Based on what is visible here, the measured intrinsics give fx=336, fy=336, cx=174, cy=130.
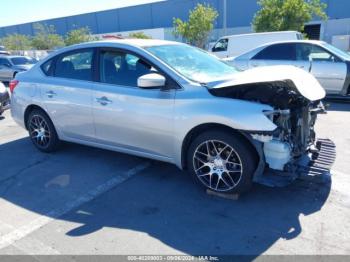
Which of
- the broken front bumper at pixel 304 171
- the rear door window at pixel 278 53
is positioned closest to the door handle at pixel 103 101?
the broken front bumper at pixel 304 171

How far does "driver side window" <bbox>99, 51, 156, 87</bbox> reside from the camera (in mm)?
4199

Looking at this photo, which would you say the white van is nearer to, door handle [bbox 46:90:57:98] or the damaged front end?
the damaged front end

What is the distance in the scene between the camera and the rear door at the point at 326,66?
27.8 feet

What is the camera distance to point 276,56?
941 centimetres

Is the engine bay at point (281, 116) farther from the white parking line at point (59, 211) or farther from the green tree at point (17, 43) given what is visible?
the green tree at point (17, 43)

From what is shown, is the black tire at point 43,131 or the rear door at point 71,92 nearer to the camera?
the rear door at point 71,92

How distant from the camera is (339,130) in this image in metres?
6.22

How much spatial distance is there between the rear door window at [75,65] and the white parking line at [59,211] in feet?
4.67

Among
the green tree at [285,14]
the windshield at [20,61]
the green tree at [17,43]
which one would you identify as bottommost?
the green tree at [17,43]

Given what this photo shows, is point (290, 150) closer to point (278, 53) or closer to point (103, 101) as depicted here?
point (103, 101)

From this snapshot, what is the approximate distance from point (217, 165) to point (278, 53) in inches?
262

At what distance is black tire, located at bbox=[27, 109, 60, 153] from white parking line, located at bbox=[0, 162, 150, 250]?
1534 mm

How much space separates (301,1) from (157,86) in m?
19.5

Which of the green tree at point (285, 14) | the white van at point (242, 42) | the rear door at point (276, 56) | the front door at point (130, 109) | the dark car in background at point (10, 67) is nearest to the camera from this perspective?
the front door at point (130, 109)
